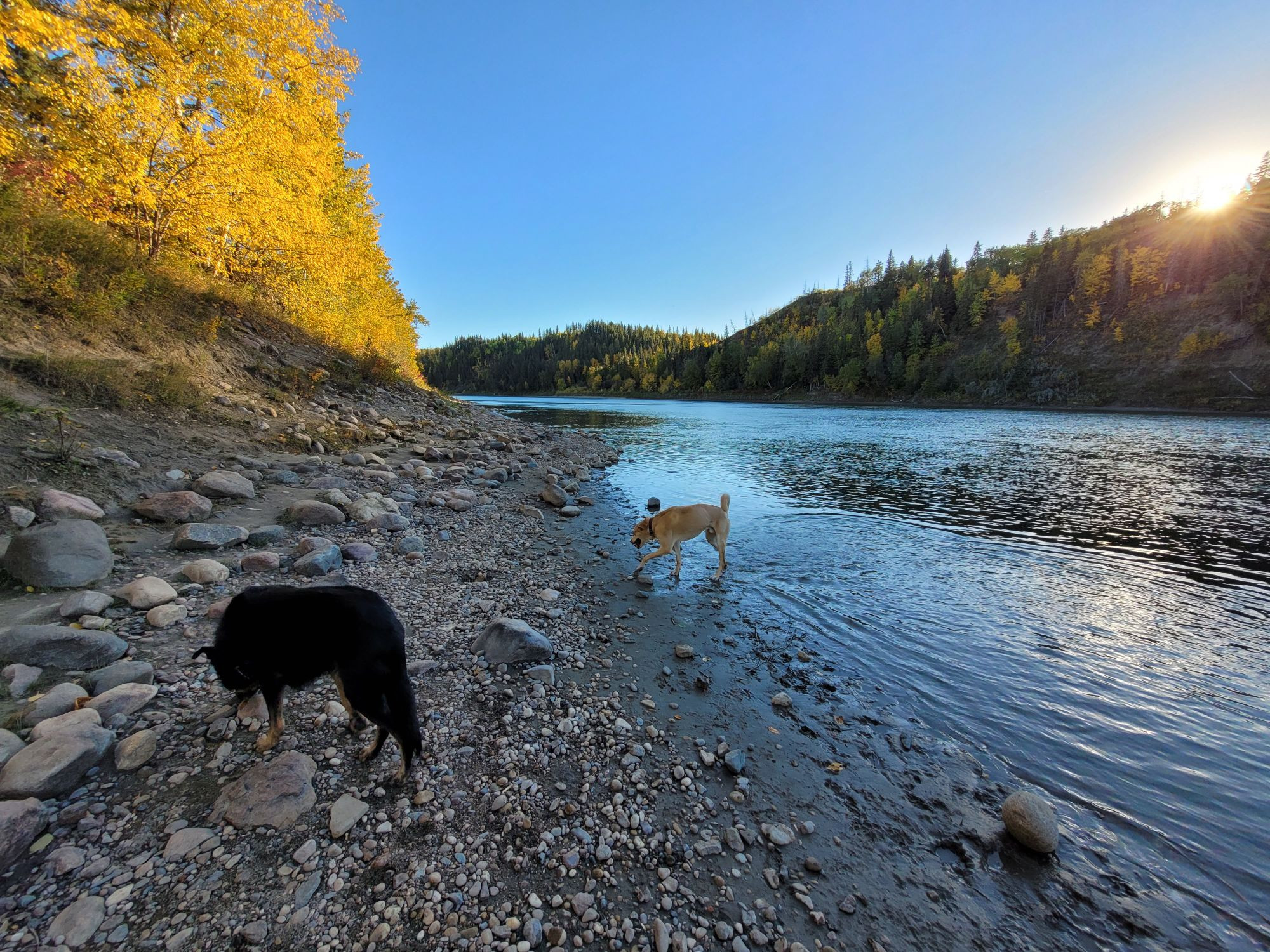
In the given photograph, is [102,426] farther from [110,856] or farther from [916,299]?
[916,299]

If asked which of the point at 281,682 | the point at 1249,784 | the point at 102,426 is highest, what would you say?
the point at 102,426

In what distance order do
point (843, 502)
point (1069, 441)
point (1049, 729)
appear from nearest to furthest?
point (1049, 729) < point (843, 502) < point (1069, 441)

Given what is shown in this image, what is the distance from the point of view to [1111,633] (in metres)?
7.88

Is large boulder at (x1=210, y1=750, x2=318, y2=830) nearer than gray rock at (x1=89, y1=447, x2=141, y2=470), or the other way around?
large boulder at (x1=210, y1=750, x2=318, y2=830)

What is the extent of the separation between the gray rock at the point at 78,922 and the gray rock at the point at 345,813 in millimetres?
1090

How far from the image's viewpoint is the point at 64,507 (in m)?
6.74

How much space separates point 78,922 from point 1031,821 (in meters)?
6.54

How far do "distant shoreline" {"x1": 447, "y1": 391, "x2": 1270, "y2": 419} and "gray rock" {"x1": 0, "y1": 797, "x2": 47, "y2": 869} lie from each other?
52656 millimetres

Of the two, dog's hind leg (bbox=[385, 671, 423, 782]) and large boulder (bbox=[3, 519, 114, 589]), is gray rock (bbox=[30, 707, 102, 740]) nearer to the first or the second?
dog's hind leg (bbox=[385, 671, 423, 782])

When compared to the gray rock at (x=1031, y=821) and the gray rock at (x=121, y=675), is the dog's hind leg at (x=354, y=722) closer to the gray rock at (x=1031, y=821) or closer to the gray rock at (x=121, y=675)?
the gray rock at (x=121, y=675)

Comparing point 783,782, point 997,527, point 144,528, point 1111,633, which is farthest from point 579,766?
point 997,527

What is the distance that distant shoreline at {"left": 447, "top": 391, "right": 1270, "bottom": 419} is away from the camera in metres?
67.2

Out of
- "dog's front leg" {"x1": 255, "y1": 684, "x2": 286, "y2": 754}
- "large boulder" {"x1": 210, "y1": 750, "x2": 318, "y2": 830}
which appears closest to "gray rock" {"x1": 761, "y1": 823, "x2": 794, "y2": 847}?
Result: "large boulder" {"x1": 210, "y1": 750, "x2": 318, "y2": 830}

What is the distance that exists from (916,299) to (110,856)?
161 meters
